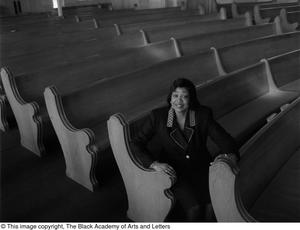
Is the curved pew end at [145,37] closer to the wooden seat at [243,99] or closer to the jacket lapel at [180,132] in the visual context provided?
the wooden seat at [243,99]

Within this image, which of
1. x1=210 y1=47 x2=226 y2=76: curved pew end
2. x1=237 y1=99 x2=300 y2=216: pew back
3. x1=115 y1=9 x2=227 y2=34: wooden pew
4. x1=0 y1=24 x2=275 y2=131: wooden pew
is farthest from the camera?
Result: x1=115 y1=9 x2=227 y2=34: wooden pew

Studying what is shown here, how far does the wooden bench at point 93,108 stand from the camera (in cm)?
192

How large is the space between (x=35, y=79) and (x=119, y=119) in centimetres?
122

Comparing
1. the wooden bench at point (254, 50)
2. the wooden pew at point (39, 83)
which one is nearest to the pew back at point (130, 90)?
the wooden bench at point (254, 50)

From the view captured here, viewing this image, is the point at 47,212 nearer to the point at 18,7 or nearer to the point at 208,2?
the point at 208,2

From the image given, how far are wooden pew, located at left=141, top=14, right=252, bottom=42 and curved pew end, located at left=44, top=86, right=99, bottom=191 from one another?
2224 millimetres

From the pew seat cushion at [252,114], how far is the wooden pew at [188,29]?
1.77 m

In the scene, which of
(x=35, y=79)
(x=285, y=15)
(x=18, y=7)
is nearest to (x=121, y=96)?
(x=35, y=79)

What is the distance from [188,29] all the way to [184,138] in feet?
10.5

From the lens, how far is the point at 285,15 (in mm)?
5555

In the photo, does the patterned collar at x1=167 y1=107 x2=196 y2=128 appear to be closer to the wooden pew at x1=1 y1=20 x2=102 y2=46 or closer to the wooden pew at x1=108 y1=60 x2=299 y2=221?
the wooden pew at x1=108 y1=60 x2=299 y2=221

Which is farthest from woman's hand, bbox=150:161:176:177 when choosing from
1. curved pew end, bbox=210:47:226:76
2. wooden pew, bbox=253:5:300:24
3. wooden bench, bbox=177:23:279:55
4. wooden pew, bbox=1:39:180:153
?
wooden pew, bbox=253:5:300:24

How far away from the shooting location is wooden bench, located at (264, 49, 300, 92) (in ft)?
9.61

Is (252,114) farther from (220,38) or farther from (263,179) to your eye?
(220,38)
